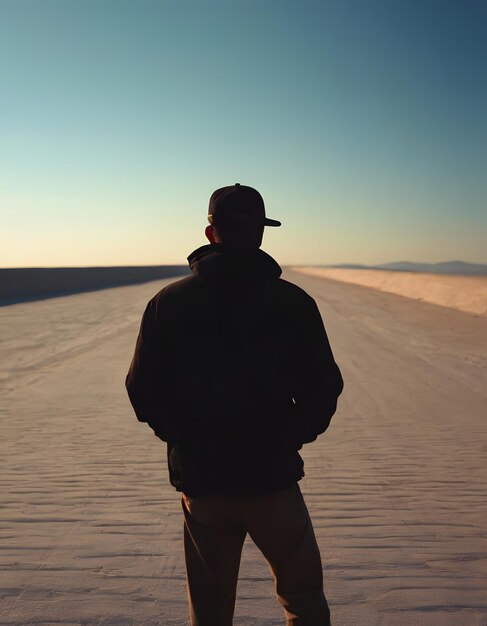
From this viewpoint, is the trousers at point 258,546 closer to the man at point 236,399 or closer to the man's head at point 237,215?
the man at point 236,399

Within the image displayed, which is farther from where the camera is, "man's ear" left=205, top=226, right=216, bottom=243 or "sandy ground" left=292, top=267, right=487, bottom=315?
"sandy ground" left=292, top=267, right=487, bottom=315

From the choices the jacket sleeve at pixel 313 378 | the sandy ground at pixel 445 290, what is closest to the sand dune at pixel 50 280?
the sandy ground at pixel 445 290

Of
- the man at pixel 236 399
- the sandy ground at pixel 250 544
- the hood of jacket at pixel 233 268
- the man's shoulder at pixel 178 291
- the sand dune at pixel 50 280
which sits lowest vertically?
the sand dune at pixel 50 280

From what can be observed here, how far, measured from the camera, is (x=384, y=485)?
4875 millimetres

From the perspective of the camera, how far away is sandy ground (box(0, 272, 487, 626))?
3.17 metres

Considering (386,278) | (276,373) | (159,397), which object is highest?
(276,373)

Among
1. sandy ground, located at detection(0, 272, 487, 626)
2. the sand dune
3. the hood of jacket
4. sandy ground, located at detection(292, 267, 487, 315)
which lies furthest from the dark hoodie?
the sand dune

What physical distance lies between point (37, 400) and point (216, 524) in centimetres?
683

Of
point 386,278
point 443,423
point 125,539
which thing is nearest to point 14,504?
point 125,539

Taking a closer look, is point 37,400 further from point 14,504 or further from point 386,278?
point 386,278

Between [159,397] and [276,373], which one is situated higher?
[276,373]

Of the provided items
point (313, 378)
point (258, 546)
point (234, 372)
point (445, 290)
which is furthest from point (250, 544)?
point (445, 290)

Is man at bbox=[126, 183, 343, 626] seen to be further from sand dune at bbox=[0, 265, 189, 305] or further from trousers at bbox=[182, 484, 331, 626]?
sand dune at bbox=[0, 265, 189, 305]

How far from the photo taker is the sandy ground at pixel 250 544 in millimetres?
3174
